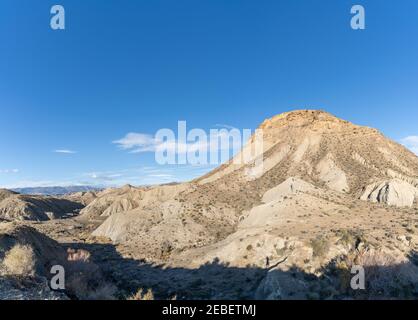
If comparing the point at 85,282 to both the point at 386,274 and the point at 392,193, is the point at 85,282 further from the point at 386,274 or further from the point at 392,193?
the point at 392,193

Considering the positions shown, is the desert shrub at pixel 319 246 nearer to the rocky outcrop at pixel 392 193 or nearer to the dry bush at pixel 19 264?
the dry bush at pixel 19 264

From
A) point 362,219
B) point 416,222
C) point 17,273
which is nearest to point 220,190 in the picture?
point 362,219

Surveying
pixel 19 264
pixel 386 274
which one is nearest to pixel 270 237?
pixel 386 274

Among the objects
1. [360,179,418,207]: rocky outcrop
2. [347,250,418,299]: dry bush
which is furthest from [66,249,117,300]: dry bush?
[360,179,418,207]: rocky outcrop

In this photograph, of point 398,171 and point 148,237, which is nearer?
point 148,237
